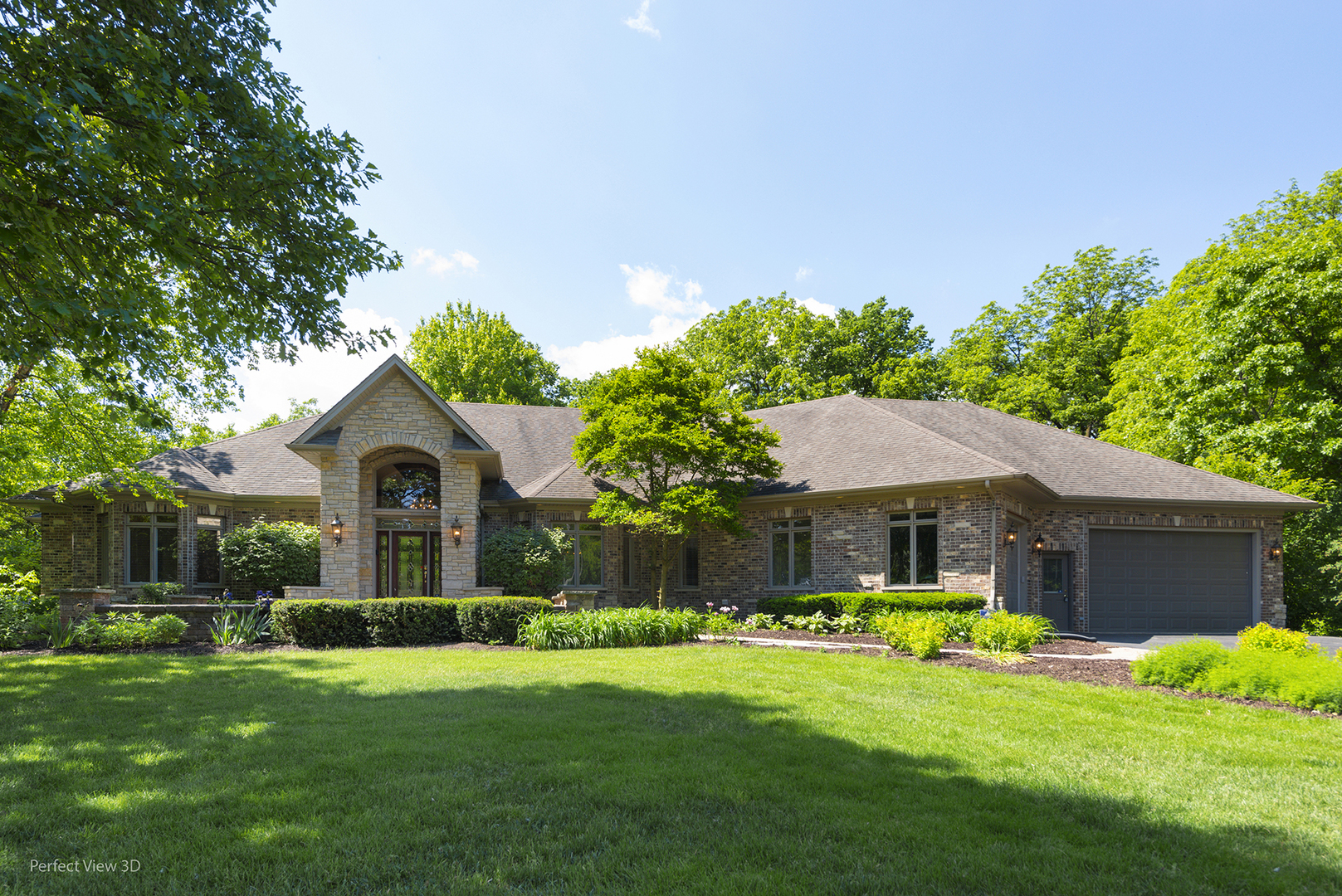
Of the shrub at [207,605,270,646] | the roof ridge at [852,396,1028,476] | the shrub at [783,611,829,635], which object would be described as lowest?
the shrub at [783,611,829,635]

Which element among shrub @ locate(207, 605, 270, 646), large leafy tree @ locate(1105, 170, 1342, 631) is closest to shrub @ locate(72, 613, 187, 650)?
shrub @ locate(207, 605, 270, 646)

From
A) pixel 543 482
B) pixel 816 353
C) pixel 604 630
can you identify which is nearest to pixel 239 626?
pixel 604 630

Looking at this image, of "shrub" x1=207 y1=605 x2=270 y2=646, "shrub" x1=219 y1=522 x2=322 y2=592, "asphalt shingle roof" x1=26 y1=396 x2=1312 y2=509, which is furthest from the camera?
"asphalt shingle roof" x1=26 y1=396 x2=1312 y2=509

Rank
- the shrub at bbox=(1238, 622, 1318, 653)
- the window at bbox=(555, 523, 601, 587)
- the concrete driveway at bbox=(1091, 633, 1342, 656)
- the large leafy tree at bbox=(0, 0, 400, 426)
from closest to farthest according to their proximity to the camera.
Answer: the large leafy tree at bbox=(0, 0, 400, 426) → the shrub at bbox=(1238, 622, 1318, 653) → the concrete driveway at bbox=(1091, 633, 1342, 656) → the window at bbox=(555, 523, 601, 587)

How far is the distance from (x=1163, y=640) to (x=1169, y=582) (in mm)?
2551

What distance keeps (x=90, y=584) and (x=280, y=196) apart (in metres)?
15.1

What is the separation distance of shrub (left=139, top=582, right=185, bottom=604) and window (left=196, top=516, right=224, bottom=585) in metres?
0.91

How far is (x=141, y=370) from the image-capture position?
8594 millimetres

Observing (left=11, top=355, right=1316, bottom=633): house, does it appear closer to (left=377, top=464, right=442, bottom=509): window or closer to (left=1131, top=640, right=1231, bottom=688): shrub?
(left=377, top=464, right=442, bottom=509): window

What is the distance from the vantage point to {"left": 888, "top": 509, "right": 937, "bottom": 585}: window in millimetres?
16328

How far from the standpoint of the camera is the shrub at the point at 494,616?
13344 mm

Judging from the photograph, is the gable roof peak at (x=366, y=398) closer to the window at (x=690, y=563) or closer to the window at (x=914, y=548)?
the window at (x=690, y=563)

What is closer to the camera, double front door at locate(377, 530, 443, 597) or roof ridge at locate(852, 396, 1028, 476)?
roof ridge at locate(852, 396, 1028, 476)

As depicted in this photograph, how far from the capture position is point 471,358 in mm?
37531
